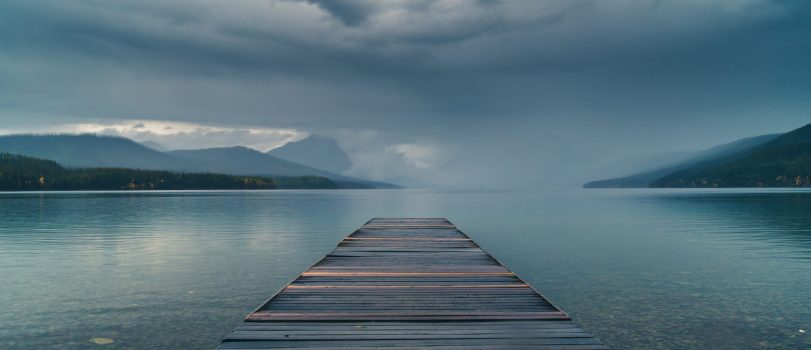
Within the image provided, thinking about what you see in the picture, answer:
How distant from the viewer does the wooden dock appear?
9.70m

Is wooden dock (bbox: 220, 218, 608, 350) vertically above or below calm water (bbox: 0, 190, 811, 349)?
above

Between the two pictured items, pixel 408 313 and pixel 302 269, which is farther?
pixel 302 269

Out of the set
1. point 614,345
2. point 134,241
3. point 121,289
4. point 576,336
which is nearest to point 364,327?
point 576,336

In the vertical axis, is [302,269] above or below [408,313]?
below

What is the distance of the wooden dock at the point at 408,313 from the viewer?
9703 mm

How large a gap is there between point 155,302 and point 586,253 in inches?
890

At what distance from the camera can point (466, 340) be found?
32.2 feet

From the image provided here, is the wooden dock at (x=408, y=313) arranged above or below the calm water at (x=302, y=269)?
above

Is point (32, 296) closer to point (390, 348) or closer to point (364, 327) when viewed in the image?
point (364, 327)

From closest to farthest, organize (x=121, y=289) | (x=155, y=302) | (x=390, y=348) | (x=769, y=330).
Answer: (x=390, y=348)
(x=769, y=330)
(x=155, y=302)
(x=121, y=289)

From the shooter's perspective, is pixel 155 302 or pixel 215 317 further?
pixel 155 302

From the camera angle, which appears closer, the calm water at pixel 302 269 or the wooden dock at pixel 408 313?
the wooden dock at pixel 408 313

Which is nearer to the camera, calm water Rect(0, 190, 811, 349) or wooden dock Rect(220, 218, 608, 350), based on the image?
wooden dock Rect(220, 218, 608, 350)

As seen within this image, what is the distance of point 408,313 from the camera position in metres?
11.9
